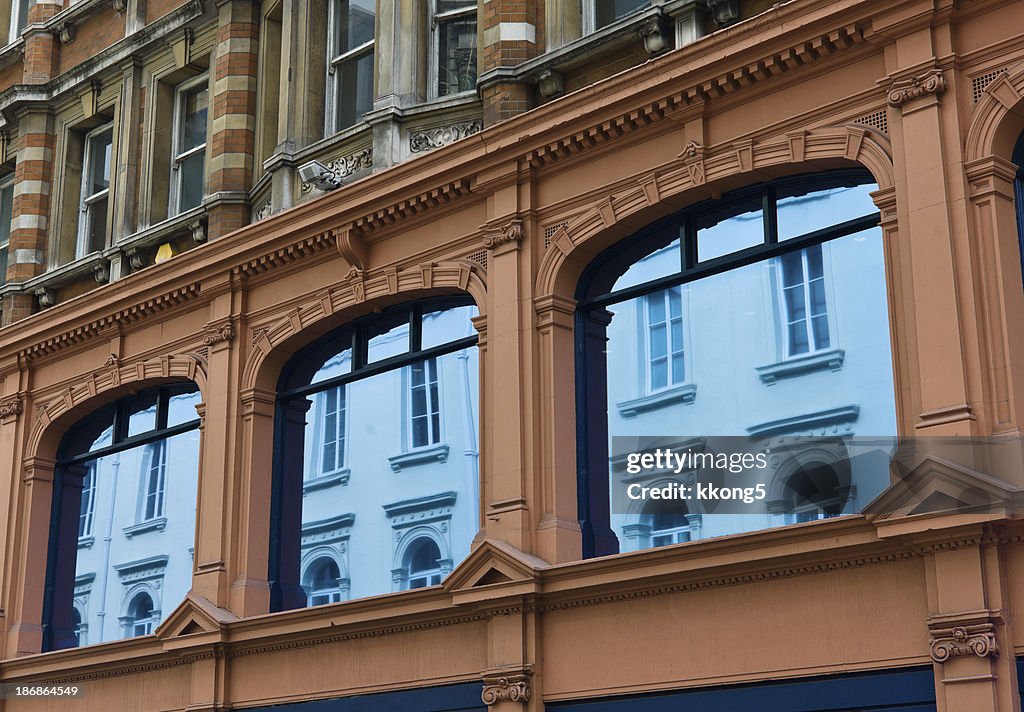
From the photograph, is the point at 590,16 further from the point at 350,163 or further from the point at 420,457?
the point at 420,457

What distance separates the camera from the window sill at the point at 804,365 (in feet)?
44.1

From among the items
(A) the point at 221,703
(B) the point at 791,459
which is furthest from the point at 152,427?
(B) the point at 791,459

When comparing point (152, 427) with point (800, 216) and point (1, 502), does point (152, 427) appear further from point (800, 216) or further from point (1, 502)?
point (800, 216)

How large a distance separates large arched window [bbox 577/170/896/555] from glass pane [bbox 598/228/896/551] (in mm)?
13

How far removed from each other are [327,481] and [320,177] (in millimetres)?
3804

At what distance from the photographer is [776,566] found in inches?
506

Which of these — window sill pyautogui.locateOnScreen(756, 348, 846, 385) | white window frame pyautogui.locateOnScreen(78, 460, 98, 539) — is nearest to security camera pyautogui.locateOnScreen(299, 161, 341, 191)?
white window frame pyautogui.locateOnScreen(78, 460, 98, 539)

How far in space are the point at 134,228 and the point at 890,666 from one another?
45.0ft

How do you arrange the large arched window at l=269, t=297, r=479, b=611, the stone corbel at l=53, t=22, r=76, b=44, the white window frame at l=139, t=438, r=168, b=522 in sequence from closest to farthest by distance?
the large arched window at l=269, t=297, r=479, b=611
the white window frame at l=139, t=438, r=168, b=522
the stone corbel at l=53, t=22, r=76, b=44

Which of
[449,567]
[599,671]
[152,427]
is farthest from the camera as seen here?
[152,427]

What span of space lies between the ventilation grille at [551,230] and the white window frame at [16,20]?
1419cm

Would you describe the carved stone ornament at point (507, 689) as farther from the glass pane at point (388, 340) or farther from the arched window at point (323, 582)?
the glass pane at point (388, 340)

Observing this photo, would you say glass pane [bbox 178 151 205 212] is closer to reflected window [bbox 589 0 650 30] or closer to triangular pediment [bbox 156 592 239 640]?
triangular pediment [bbox 156 592 239 640]

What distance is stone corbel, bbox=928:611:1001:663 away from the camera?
11242 millimetres
